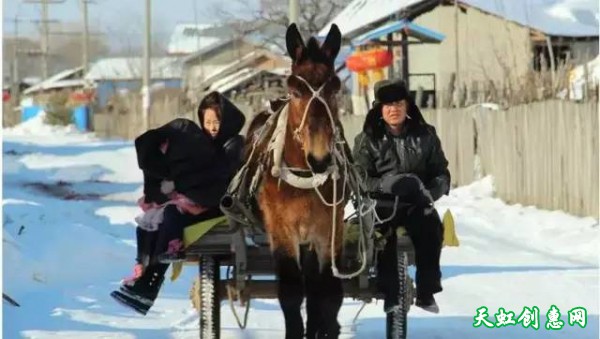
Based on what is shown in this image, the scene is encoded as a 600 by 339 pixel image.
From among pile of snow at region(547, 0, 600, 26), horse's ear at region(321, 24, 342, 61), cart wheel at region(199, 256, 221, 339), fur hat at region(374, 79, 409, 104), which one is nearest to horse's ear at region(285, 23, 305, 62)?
horse's ear at region(321, 24, 342, 61)

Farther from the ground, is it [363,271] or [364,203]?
[364,203]

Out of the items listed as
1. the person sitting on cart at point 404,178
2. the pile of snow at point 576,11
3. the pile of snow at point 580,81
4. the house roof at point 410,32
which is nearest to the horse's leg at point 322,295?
the person sitting on cart at point 404,178

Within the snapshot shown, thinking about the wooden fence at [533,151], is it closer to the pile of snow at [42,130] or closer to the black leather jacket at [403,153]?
the black leather jacket at [403,153]

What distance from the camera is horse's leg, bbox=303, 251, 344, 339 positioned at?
6680 millimetres

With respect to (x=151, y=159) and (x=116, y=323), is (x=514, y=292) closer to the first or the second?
(x=116, y=323)

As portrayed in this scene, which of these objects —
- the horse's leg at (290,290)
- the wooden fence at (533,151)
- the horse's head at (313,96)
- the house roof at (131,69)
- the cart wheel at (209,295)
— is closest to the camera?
the horse's head at (313,96)

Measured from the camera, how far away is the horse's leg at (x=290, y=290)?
6.64 m

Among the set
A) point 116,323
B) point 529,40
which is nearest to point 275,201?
point 116,323

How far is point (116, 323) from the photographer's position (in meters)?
9.09

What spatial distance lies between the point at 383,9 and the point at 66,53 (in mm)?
92577

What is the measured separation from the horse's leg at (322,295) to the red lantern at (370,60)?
18.3m

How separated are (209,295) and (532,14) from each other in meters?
30.3

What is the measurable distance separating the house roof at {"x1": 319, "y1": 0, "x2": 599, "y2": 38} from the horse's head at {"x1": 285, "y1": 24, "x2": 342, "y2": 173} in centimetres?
2765

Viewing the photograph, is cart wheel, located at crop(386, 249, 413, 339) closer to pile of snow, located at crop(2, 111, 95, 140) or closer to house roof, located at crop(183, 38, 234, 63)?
pile of snow, located at crop(2, 111, 95, 140)
